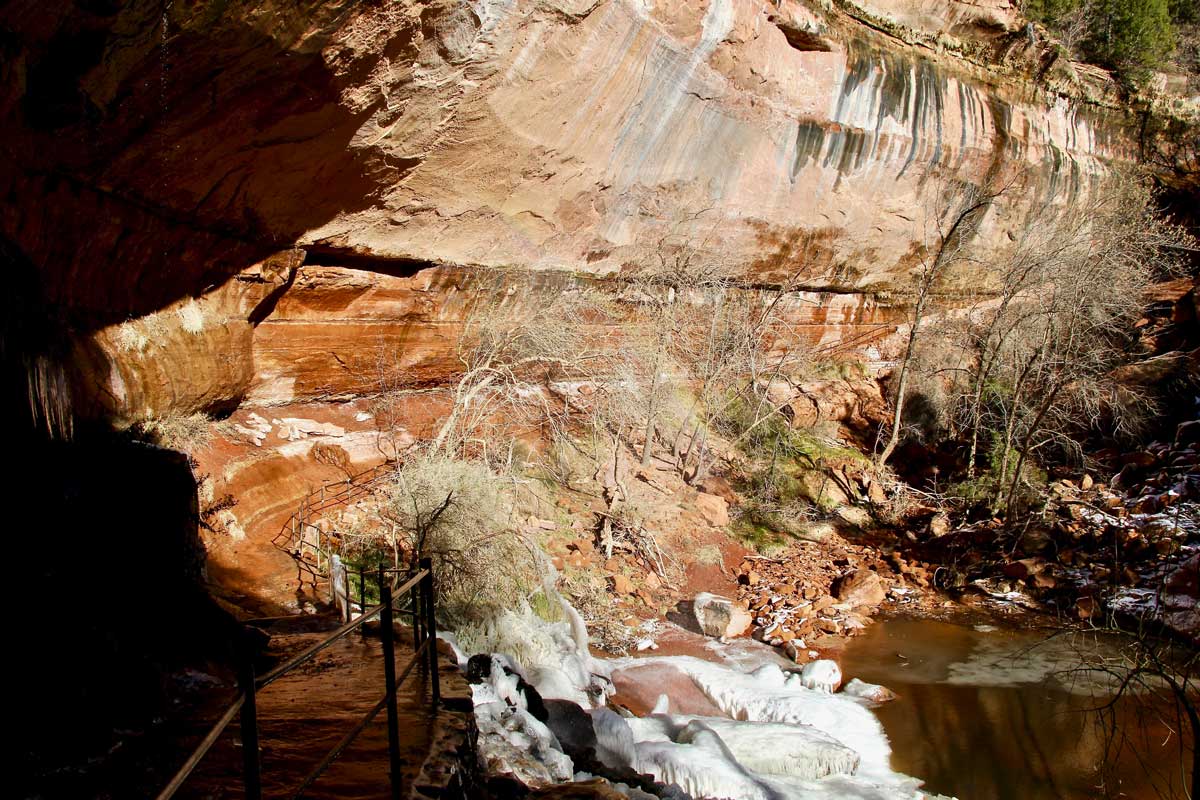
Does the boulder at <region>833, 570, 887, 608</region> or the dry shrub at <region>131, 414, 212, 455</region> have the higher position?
the dry shrub at <region>131, 414, 212, 455</region>

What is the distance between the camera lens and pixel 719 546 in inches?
542

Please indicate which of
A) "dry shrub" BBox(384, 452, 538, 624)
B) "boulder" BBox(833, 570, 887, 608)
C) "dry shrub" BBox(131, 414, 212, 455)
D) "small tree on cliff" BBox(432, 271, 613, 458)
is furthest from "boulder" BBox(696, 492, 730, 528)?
"dry shrub" BBox(131, 414, 212, 455)

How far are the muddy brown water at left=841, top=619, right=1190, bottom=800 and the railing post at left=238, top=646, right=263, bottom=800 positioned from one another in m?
6.51

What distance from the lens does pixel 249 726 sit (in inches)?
69.3

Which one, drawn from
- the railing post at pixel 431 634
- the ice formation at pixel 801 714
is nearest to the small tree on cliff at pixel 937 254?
the ice formation at pixel 801 714

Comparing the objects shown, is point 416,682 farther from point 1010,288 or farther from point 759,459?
point 1010,288

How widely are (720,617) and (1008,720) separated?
372cm

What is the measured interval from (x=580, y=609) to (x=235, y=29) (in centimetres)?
794

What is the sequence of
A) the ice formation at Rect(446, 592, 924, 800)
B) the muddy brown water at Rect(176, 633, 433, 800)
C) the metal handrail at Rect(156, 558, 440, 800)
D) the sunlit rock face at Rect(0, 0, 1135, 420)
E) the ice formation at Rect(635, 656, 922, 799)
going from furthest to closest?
the ice formation at Rect(635, 656, 922, 799), the sunlit rock face at Rect(0, 0, 1135, 420), the ice formation at Rect(446, 592, 924, 800), the muddy brown water at Rect(176, 633, 433, 800), the metal handrail at Rect(156, 558, 440, 800)

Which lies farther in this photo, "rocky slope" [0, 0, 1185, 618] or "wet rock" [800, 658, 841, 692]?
"wet rock" [800, 658, 841, 692]

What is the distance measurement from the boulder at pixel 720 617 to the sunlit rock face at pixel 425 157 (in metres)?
5.76

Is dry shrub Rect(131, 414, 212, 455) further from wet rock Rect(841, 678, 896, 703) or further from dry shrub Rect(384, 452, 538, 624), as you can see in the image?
wet rock Rect(841, 678, 896, 703)

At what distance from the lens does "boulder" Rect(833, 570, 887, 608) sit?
1210 centimetres

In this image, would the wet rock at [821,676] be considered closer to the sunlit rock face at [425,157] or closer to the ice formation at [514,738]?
the ice formation at [514,738]
